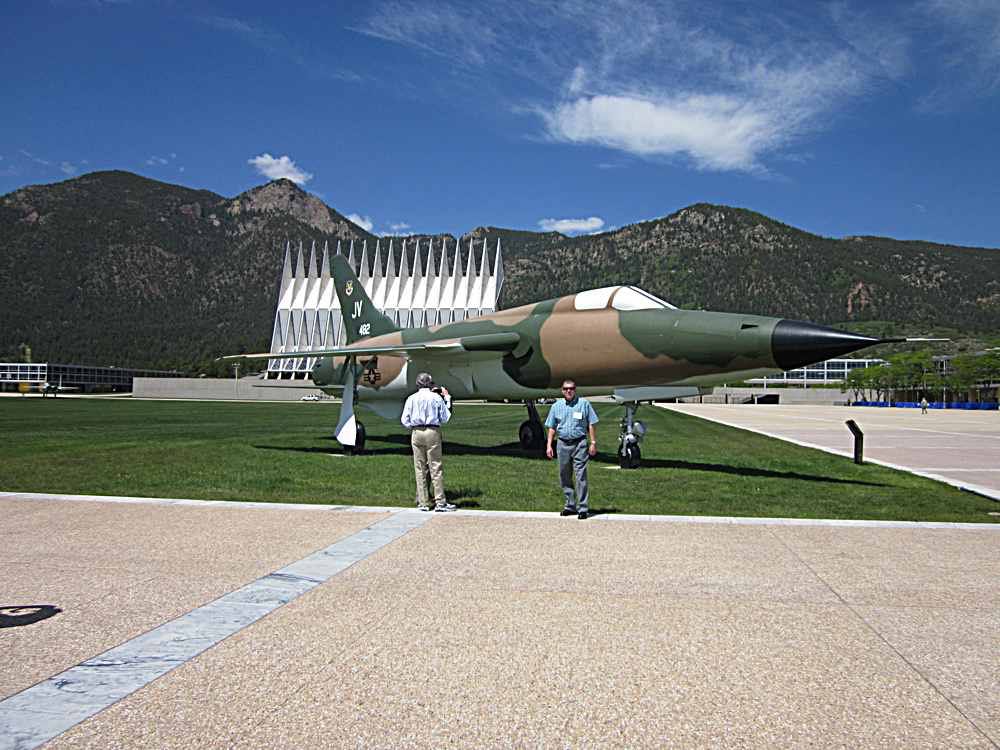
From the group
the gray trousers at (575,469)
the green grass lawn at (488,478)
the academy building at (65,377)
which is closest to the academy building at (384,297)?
the academy building at (65,377)

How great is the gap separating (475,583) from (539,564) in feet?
2.87

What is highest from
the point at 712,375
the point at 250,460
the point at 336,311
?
the point at 336,311

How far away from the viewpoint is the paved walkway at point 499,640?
3428 mm

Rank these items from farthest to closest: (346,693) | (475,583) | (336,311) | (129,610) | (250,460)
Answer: (336,311), (250,460), (475,583), (129,610), (346,693)

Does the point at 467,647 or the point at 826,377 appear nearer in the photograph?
the point at 467,647

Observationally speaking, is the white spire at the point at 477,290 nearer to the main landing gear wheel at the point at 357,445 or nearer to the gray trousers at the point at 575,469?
the main landing gear wheel at the point at 357,445

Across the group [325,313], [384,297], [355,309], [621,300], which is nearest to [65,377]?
[325,313]

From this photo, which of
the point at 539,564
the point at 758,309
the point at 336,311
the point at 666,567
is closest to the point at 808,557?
the point at 666,567

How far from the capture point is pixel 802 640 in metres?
4.59

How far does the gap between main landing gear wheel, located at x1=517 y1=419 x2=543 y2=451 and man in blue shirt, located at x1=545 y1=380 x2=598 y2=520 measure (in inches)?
350

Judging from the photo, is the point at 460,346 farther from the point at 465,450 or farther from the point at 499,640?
the point at 499,640

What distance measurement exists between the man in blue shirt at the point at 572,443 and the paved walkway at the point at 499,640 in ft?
4.26

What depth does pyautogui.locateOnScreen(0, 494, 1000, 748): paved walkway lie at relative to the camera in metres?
3.43

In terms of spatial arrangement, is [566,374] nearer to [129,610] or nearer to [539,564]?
[539,564]
